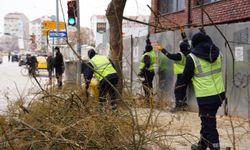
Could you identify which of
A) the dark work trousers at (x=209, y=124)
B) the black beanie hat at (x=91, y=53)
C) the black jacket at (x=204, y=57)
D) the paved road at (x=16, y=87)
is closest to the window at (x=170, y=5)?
the paved road at (x=16, y=87)

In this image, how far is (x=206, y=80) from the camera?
541 centimetres

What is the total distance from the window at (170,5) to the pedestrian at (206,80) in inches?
389

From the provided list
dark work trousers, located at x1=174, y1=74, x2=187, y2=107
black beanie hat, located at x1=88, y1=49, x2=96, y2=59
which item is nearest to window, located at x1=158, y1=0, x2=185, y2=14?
dark work trousers, located at x1=174, y1=74, x2=187, y2=107

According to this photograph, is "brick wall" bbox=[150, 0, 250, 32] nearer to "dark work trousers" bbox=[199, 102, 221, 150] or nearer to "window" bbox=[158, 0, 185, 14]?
"window" bbox=[158, 0, 185, 14]

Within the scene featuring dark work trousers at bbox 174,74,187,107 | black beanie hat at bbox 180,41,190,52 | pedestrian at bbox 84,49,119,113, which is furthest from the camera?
black beanie hat at bbox 180,41,190,52

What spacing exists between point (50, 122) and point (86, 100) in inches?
35.7

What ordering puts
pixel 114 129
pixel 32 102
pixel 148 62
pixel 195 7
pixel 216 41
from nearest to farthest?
pixel 114 129
pixel 32 102
pixel 216 41
pixel 148 62
pixel 195 7

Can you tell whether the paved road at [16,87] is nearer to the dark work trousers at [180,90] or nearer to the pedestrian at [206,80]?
the dark work trousers at [180,90]

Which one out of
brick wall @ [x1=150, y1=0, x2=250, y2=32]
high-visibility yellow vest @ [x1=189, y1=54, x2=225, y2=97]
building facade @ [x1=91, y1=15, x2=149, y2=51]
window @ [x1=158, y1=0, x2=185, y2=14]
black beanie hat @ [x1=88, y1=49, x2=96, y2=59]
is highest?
window @ [x1=158, y1=0, x2=185, y2=14]

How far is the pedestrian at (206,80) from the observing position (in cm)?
534

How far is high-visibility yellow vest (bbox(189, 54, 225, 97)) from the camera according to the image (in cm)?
537

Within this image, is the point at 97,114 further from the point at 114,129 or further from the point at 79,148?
the point at 79,148

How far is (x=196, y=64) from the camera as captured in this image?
5367 millimetres

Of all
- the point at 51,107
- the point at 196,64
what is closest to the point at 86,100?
the point at 51,107
